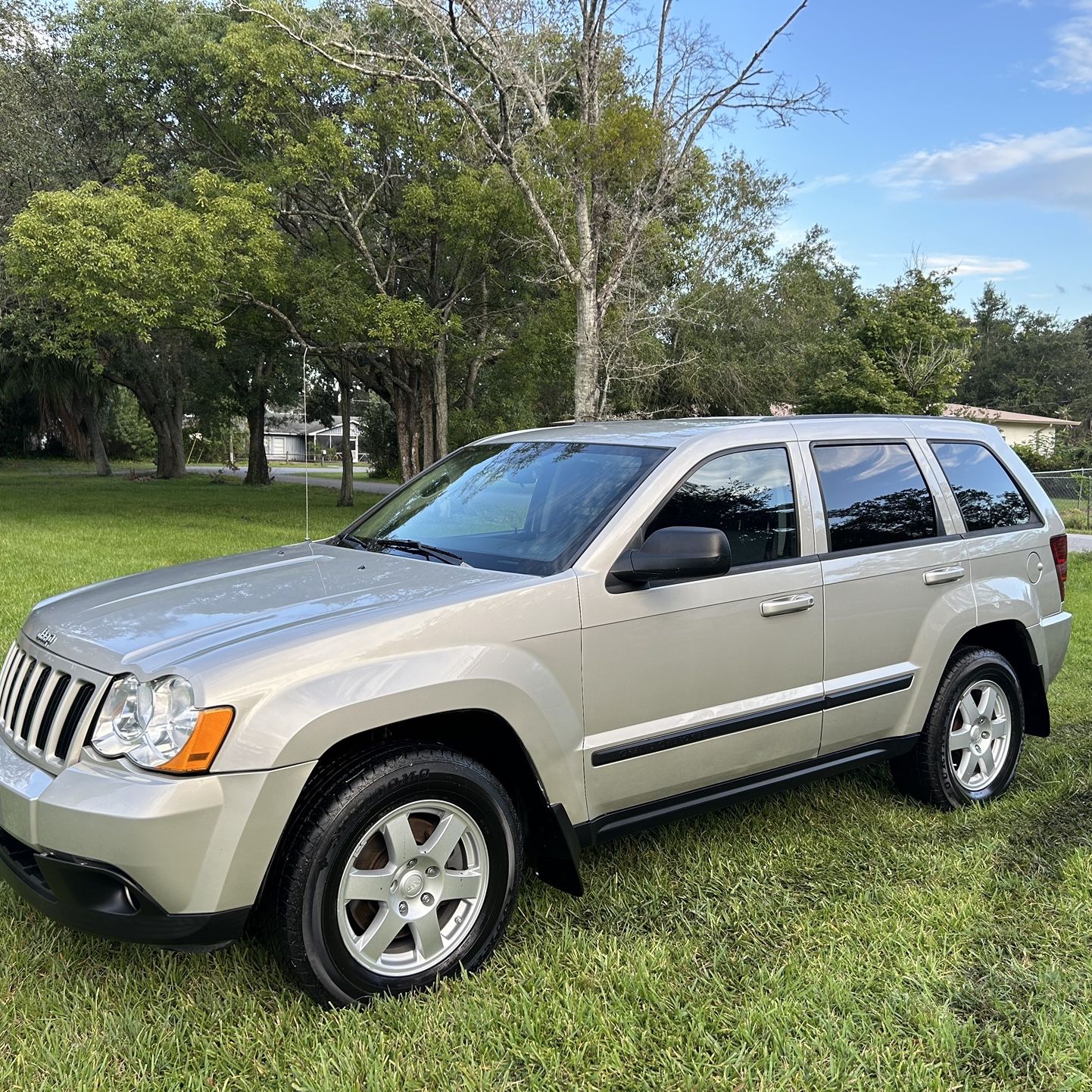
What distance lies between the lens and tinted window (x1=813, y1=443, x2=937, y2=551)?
158 inches

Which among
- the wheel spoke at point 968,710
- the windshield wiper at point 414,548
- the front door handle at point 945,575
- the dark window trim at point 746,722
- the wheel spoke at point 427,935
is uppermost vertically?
the windshield wiper at point 414,548

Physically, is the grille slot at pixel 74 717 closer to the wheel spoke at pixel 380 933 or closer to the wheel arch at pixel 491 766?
the wheel arch at pixel 491 766

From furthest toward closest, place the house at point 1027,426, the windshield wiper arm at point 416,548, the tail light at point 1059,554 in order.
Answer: the house at point 1027,426
the tail light at point 1059,554
the windshield wiper arm at point 416,548

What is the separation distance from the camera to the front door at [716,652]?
3.23 metres

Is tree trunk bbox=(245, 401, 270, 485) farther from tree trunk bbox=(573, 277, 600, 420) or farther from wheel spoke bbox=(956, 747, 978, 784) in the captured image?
wheel spoke bbox=(956, 747, 978, 784)

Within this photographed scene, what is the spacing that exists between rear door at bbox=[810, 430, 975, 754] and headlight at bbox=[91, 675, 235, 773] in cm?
237

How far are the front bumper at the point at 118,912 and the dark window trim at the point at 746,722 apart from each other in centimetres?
125

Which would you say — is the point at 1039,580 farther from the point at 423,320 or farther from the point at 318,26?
the point at 318,26

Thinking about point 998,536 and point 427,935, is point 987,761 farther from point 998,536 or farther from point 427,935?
point 427,935

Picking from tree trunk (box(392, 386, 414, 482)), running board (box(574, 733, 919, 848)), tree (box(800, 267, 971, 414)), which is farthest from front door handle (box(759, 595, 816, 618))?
tree (box(800, 267, 971, 414))

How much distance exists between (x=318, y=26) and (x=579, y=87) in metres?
5.05

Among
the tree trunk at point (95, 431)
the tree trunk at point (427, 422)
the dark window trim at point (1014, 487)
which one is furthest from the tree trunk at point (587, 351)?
the tree trunk at point (95, 431)

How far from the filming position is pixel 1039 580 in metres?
4.78

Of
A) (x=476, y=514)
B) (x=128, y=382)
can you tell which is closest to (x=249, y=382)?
(x=128, y=382)
